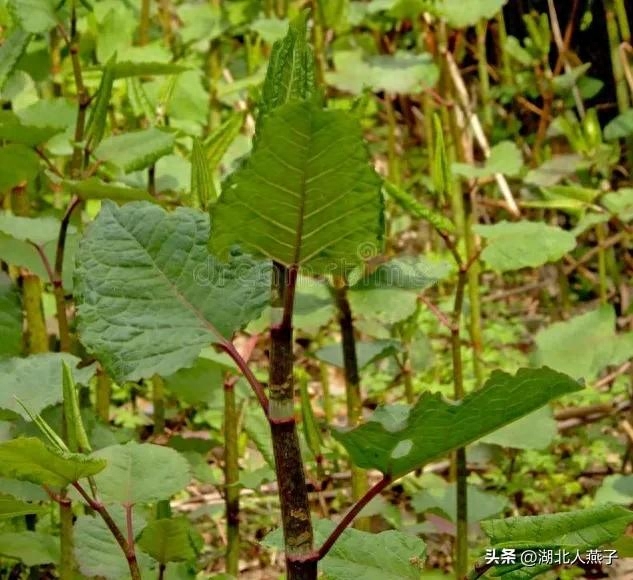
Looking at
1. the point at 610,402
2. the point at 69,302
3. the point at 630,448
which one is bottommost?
the point at 630,448

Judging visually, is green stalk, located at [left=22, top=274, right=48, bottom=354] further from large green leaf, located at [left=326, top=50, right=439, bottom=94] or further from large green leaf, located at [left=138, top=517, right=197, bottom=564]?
large green leaf, located at [left=326, top=50, right=439, bottom=94]

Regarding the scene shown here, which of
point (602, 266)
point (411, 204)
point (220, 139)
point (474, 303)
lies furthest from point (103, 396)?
point (602, 266)

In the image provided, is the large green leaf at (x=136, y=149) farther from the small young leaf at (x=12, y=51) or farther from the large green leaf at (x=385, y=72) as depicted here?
the large green leaf at (x=385, y=72)

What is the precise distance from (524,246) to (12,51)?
582mm

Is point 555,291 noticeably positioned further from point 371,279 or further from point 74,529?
point 74,529

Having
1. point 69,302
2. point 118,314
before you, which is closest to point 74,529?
point 118,314

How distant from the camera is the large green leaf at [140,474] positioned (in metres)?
0.69

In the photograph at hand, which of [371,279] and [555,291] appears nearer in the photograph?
[371,279]

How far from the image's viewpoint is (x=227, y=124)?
36.2 inches

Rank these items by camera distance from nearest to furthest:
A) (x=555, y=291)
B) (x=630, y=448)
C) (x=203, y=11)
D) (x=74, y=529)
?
(x=74, y=529) < (x=630, y=448) < (x=203, y=11) < (x=555, y=291)

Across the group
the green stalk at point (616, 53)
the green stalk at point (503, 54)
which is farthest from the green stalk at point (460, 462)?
the green stalk at point (503, 54)

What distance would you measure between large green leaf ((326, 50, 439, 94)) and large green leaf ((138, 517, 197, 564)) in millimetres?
962

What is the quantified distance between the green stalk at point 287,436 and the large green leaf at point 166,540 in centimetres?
26

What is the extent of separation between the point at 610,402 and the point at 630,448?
290 mm
